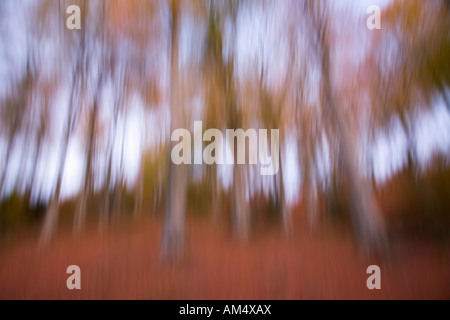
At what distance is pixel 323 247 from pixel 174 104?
1.55 metres

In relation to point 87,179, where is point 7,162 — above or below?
above

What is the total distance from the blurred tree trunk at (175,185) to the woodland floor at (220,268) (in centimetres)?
7

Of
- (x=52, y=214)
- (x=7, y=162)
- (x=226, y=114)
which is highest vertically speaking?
(x=226, y=114)

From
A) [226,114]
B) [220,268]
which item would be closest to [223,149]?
[226,114]

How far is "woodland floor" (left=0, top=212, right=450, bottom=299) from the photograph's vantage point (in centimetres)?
173

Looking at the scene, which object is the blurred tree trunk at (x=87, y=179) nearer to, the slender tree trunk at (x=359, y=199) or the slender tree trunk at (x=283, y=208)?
the slender tree trunk at (x=283, y=208)

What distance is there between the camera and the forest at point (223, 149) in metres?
1.79

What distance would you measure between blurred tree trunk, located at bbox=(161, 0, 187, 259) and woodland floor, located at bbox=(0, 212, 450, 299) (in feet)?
0.22

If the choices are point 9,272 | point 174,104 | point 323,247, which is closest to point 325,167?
point 323,247

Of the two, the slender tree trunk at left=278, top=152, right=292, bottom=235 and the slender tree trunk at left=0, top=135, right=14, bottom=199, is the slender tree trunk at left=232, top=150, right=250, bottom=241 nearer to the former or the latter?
the slender tree trunk at left=278, top=152, right=292, bottom=235

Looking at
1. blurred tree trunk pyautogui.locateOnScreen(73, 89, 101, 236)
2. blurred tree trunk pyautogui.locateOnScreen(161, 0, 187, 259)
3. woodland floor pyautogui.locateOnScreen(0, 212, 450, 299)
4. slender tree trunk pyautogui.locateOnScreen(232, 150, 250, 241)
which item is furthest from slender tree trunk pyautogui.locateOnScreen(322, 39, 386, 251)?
blurred tree trunk pyautogui.locateOnScreen(73, 89, 101, 236)

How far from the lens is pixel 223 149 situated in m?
1.97

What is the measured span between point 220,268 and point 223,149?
2.79ft

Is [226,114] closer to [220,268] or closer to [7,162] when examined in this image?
[220,268]
